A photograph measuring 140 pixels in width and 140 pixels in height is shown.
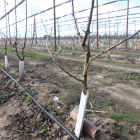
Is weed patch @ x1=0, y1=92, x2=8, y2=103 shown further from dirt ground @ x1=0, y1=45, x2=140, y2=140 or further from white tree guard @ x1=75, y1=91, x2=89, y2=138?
white tree guard @ x1=75, y1=91, x2=89, y2=138

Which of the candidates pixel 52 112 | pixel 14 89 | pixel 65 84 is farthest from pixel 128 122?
pixel 14 89

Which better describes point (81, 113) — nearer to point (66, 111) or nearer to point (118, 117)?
point (66, 111)

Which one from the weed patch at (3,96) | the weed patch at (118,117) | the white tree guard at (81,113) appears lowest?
the weed patch at (118,117)

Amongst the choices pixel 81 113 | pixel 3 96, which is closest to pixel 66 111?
pixel 81 113

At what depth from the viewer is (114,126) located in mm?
2541

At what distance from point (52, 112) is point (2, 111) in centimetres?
121

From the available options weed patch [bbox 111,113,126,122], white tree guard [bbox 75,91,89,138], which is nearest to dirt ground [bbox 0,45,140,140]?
weed patch [bbox 111,113,126,122]

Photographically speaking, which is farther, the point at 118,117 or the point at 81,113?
the point at 118,117

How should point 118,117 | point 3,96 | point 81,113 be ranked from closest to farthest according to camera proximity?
point 81,113, point 118,117, point 3,96

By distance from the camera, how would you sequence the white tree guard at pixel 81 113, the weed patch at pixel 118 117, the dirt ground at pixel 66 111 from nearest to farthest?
the white tree guard at pixel 81 113, the dirt ground at pixel 66 111, the weed patch at pixel 118 117

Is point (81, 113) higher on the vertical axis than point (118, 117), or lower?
higher

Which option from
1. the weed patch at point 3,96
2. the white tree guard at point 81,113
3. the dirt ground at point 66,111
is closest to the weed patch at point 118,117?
the dirt ground at point 66,111

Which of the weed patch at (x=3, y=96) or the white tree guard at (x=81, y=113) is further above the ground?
the white tree guard at (x=81, y=113)

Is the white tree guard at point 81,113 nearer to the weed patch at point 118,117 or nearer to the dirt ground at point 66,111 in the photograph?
the dirt ground at point 66,111
